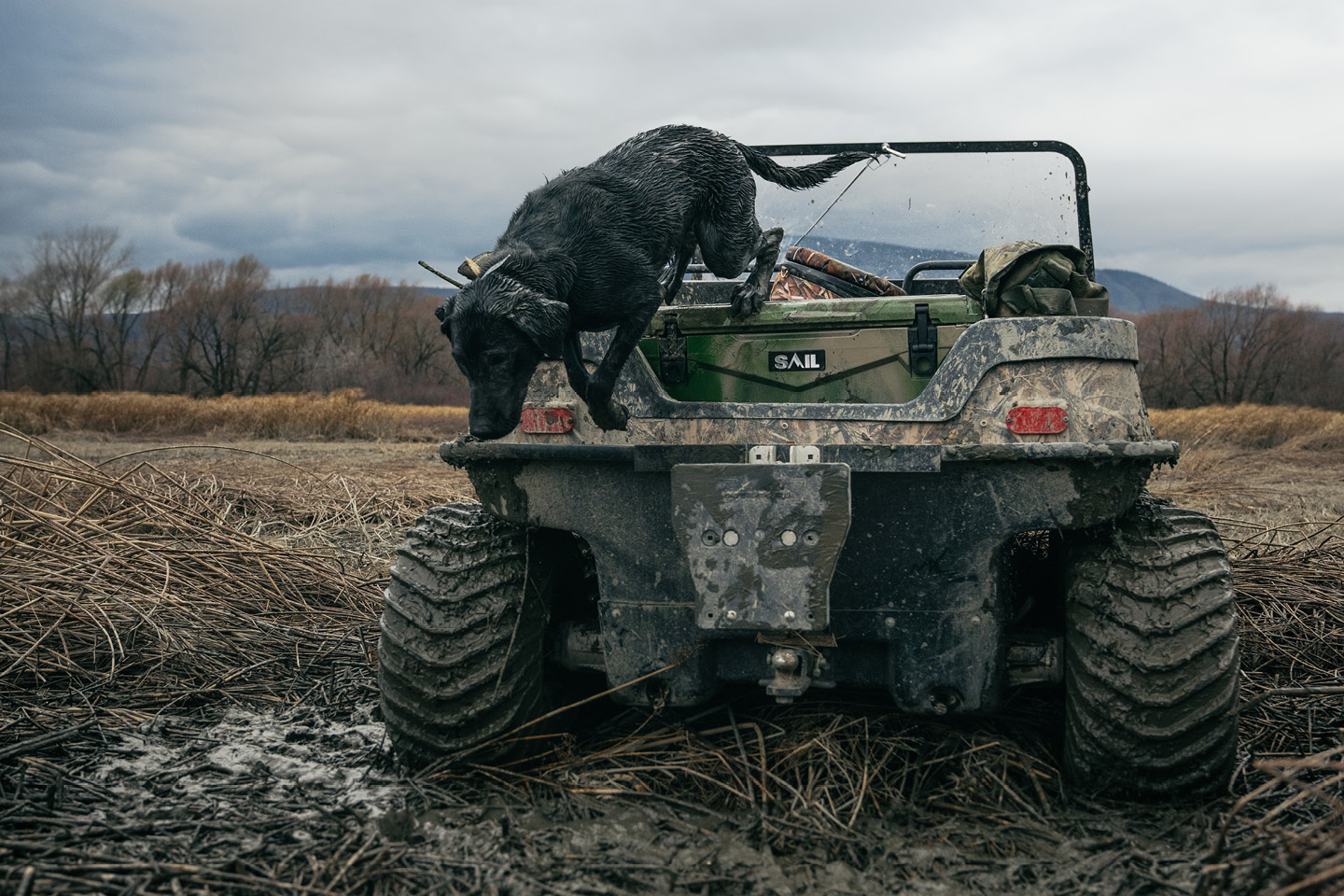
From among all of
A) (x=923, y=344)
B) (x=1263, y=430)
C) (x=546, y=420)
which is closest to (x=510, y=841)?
(x=546, y=420)

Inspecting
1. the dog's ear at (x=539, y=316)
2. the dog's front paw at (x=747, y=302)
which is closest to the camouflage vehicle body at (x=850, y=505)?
the dog's ear at (x=539, y=316)

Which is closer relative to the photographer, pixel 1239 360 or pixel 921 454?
pixel 921 454

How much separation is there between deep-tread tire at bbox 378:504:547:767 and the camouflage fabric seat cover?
1774mm

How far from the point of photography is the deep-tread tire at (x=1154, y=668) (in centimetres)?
238

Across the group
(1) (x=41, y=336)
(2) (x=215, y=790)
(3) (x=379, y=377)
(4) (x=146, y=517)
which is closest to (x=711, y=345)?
(2) (x=215, y=790)

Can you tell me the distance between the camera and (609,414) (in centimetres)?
Result: 274

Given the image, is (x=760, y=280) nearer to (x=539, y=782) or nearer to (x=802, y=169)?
(x=802, y=169)

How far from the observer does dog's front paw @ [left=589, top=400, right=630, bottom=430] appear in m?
2.73

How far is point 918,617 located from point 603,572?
0.85m

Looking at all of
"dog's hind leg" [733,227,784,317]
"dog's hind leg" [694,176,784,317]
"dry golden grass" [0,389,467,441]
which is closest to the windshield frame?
"dog's hind leg" [733,227,784,317]

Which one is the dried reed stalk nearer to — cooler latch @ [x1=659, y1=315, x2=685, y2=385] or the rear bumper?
cooler latch @ [x1=659, y1=315, x2=685, y2=385]

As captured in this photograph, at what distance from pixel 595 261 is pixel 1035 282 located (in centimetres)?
123

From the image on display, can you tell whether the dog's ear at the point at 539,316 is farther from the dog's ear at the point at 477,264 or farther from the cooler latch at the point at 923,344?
the cooler latch at the point at 923,344

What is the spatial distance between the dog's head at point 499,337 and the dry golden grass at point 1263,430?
50.1 ft
